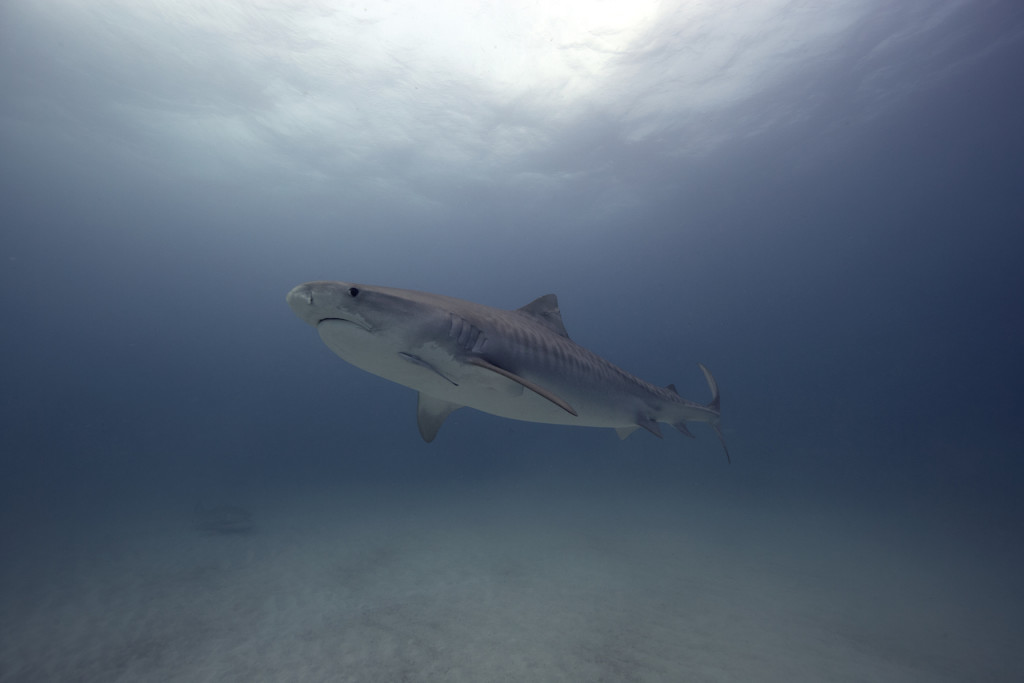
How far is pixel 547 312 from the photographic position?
4.76 metres

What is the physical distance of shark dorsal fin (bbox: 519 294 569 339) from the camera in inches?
184

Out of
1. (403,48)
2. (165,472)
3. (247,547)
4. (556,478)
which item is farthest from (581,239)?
(165,472)

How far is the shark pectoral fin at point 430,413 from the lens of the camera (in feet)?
14.1

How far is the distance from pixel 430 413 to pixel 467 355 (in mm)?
1651

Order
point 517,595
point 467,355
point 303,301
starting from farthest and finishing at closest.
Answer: point 517,595 → point 467,355 → point 303,301

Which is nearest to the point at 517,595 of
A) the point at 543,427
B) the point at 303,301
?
the point at 303,301

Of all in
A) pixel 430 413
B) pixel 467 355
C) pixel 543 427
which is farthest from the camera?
pixel 543 427

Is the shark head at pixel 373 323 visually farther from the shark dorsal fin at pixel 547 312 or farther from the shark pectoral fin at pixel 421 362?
the shark dorsal fin at pixel 547 312

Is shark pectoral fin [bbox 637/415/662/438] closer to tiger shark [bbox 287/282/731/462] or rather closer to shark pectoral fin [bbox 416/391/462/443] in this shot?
tiger shark [bbox 287/282/731/462]

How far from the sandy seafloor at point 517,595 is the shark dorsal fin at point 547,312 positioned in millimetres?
3602

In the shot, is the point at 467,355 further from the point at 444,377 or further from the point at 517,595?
the point at 517,595

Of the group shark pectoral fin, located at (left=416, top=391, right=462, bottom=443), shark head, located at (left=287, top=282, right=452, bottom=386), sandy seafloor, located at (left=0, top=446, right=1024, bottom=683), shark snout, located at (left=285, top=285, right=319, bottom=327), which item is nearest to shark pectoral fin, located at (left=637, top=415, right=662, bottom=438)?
shark pectoral fin, located at (left=416, top=391, right=462, bottom=443)

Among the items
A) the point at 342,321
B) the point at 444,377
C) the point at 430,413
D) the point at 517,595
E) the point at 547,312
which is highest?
the point at 547,312

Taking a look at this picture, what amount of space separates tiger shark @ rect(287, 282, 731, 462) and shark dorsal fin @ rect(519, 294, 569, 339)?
0.04 ft
